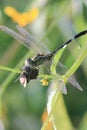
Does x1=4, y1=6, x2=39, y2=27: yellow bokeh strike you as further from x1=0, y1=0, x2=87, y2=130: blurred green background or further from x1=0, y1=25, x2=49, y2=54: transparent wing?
x1=0, y1=25, x2=49, y2=54: transparent wing

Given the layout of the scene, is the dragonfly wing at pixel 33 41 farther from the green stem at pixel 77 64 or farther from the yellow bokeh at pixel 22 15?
the yellow bokeh at pixel 22 15

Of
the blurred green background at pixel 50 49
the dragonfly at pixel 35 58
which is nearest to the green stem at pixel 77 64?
the dragonfly at pixel 35 58

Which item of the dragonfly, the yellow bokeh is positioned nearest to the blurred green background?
the yellow bokeh

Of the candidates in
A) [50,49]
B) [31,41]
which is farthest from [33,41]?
[50,49]

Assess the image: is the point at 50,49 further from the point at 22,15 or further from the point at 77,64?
the point at 77,64

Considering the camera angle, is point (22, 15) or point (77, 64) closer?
point (77, 64)

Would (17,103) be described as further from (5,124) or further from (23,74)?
(23,74)

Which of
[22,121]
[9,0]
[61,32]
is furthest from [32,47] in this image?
[22,121]

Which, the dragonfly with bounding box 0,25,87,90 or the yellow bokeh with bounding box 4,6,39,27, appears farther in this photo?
the yellow bokeh with bounding box 4,6,39,27

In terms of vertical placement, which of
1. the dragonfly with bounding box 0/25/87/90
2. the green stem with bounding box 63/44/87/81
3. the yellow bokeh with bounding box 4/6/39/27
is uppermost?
the dragonfly with bounding box 0/25/87/90
